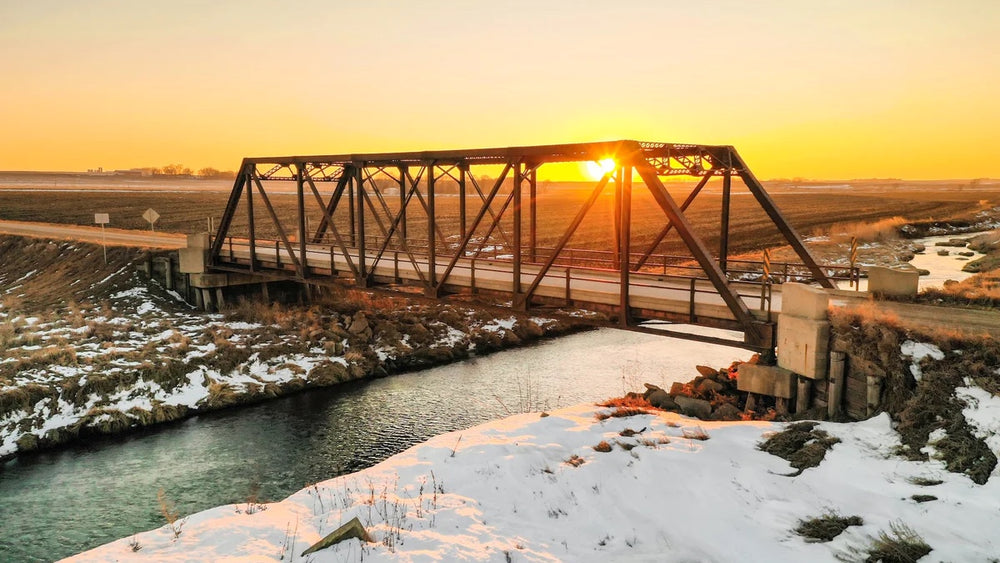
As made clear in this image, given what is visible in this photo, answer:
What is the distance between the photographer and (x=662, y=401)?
16.7 m

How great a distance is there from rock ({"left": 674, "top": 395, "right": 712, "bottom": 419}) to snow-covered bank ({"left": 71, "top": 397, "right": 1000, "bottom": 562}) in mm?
1525

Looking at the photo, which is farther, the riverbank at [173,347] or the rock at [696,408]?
the riverbank at [173,347]

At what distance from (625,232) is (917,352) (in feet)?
22.3

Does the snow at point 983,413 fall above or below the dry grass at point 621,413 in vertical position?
above

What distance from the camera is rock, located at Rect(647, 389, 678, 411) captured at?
53.6 ft

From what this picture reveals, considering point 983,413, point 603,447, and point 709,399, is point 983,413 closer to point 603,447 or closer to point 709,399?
point 709,399

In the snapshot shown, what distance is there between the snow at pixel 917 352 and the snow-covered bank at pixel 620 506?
1112 mm

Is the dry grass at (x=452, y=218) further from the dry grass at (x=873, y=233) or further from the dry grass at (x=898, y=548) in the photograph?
the dry grass at (x=898, y=548)

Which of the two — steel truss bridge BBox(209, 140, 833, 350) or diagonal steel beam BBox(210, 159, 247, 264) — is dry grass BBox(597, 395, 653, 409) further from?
diagonal steel beam BBox(210, 159, 247, 264)

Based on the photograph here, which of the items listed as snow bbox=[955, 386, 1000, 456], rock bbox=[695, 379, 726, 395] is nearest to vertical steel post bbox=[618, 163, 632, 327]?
rock bbox=[695, 379, 726, 395]

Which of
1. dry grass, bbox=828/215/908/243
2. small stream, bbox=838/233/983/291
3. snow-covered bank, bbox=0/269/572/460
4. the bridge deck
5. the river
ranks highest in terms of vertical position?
dry grass, bbox=828/215/908/243

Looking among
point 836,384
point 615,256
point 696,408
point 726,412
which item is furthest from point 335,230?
point 836,384

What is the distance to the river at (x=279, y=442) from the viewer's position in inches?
578

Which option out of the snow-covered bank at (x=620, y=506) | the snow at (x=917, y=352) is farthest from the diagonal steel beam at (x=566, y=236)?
the snow at (x=917, y=352)
